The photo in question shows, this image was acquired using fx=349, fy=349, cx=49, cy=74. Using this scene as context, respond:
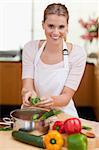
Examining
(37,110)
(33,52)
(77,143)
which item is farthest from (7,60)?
(77,143)

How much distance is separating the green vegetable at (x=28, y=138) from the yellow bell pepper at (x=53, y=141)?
4 centimetres

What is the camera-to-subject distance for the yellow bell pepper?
1444mm

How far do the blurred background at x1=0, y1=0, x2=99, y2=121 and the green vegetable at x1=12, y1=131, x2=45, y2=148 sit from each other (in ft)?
11.1

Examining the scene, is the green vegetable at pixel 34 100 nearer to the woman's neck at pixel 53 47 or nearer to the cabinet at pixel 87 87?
the woman's neck at pixel 53 47

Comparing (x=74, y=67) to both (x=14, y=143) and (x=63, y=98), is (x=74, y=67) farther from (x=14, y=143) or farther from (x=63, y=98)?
(x=14, y=143)

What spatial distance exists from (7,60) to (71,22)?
45.2 inches

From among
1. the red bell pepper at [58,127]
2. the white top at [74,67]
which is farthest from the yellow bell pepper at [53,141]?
the white top at [74,67]

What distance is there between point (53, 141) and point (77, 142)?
4.1 inches

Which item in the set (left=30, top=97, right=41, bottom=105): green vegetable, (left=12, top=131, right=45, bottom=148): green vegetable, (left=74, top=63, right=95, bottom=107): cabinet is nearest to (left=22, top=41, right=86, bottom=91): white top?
(left=30, top=97, right=41, bottom=105): green vegetable

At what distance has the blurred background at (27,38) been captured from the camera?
5.07m

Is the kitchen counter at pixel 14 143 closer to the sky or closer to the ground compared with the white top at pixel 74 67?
closer to the ground

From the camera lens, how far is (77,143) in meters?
1.42

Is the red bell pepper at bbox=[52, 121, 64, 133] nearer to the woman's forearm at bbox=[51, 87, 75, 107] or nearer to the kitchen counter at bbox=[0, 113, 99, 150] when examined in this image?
the kitchen counter at bbox=[0, 113, 99, 150]

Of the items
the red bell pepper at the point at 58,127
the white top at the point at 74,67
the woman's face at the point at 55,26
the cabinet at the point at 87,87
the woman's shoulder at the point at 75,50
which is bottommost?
the cabinet at the point at 87,87
